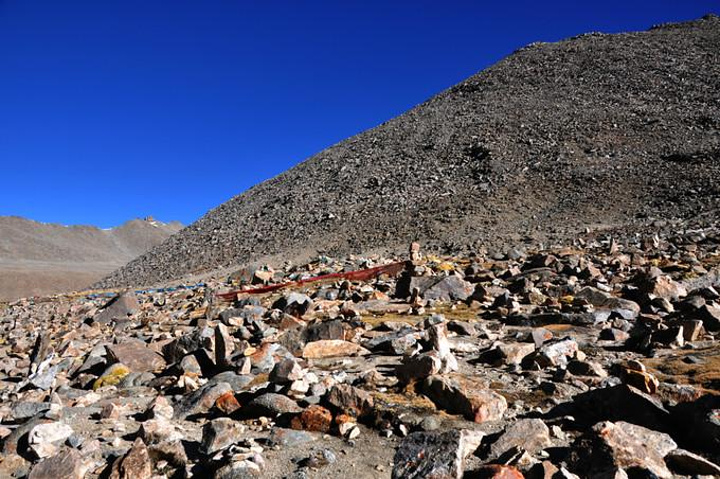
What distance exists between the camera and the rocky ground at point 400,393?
263 centimetres

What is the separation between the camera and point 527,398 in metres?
3.50

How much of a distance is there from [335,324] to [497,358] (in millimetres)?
1771

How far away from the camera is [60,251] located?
85.8m

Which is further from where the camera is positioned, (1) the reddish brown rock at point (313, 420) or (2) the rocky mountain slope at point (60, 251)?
(2) the rocky mountain slope at point (60, 251)

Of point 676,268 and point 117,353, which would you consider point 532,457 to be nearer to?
point 117,353

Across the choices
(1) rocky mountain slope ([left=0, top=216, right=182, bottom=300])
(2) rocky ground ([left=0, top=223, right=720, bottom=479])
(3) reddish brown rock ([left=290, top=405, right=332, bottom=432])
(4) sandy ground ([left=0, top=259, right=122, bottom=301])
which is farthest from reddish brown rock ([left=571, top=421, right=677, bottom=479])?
(1) rocky mountain slope ([left=0, top=216, right=182, bottom=300])

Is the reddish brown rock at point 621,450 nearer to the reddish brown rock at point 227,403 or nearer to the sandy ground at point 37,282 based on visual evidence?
the reddish brown rock at point 227,403

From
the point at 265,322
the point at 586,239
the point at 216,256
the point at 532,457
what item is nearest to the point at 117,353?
the point at 265,322

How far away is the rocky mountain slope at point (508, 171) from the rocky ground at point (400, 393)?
1110 centimetres

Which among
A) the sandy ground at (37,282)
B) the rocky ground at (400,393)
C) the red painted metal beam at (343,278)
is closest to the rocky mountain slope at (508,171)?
the red painted metal beam at (343,278)

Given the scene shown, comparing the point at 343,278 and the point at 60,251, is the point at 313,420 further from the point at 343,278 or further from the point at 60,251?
the point at 60,251

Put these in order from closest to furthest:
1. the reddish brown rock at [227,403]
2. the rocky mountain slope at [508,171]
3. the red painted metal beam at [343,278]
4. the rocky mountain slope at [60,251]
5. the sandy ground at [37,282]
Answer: the reddish brown rock at [227,403] < the red painted metal beam at [343,278] < the rocky mountain slope at [508,171] < the sandy ground at [37,282] < the rocky mountain slope at [60,251]

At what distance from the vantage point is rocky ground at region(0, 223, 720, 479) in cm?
263

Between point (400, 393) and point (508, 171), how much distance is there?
2385 centimetres
